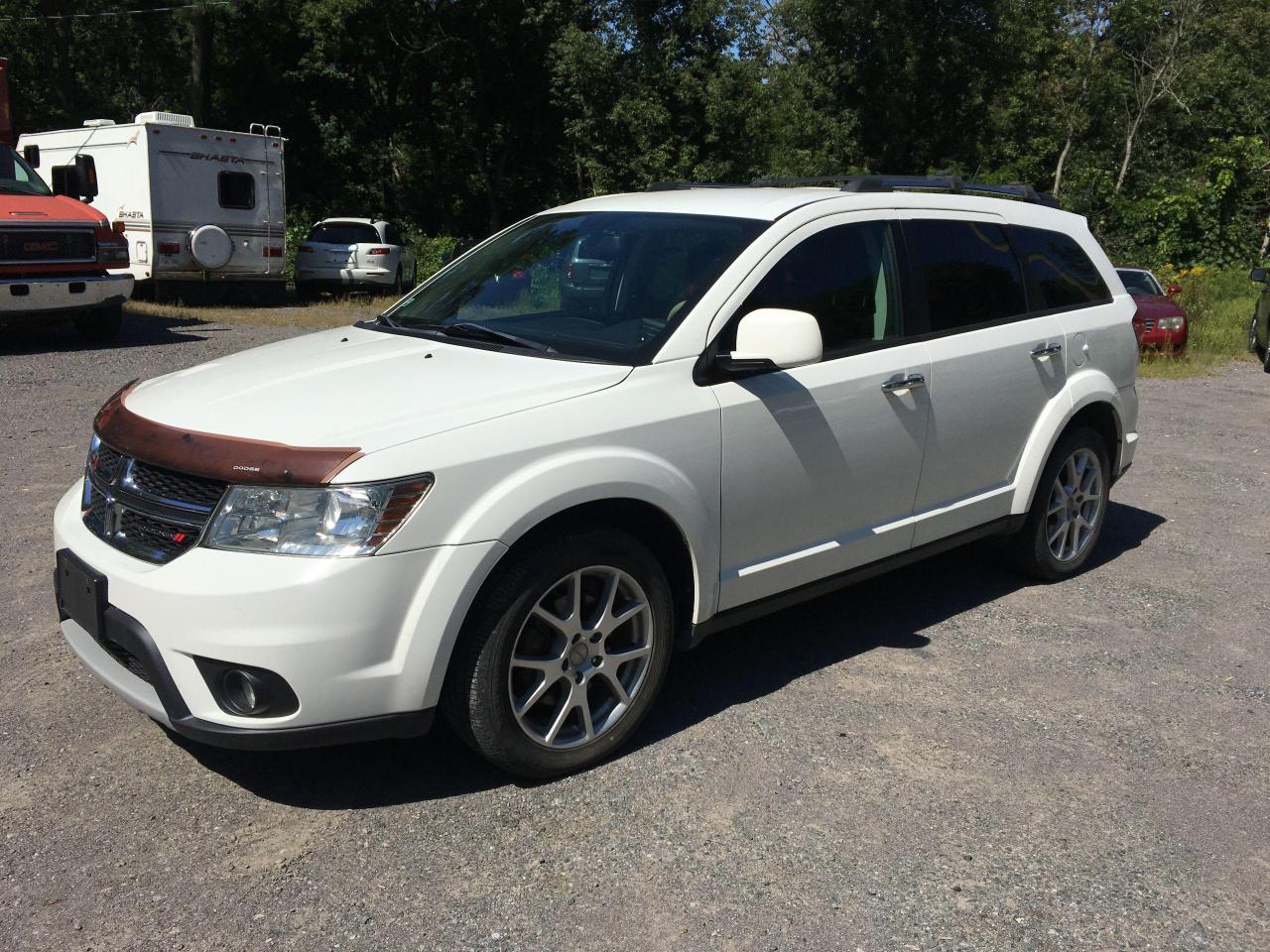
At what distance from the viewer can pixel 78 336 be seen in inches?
586

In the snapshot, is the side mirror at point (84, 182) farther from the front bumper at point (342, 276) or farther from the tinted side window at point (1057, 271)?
the tinted side window at point (1057, 271)

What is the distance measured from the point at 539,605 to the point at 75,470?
500 centimetres

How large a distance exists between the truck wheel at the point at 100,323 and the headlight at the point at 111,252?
0.54m

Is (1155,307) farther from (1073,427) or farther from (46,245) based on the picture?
(46,245)

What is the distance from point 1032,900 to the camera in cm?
317

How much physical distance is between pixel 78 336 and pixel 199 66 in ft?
50.2

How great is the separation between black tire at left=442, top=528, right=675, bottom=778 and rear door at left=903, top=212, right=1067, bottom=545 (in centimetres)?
150

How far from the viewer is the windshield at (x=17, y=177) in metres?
13.0

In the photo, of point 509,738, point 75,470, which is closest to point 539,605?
point 509,738

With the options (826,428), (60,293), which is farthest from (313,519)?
(60,293)

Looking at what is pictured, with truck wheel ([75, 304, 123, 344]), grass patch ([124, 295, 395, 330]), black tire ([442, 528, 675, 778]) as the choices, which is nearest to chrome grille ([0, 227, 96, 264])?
truck wheel ([75, 304, 123, 344])

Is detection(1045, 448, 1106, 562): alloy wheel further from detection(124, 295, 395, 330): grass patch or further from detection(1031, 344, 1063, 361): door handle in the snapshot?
detection(124, 295, 395, 330): grass patch

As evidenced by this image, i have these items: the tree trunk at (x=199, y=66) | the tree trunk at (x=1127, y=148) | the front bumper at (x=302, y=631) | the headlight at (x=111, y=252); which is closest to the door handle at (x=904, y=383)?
the front bumper at (x=302, y=631)

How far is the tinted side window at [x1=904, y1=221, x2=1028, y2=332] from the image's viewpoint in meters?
4.86
